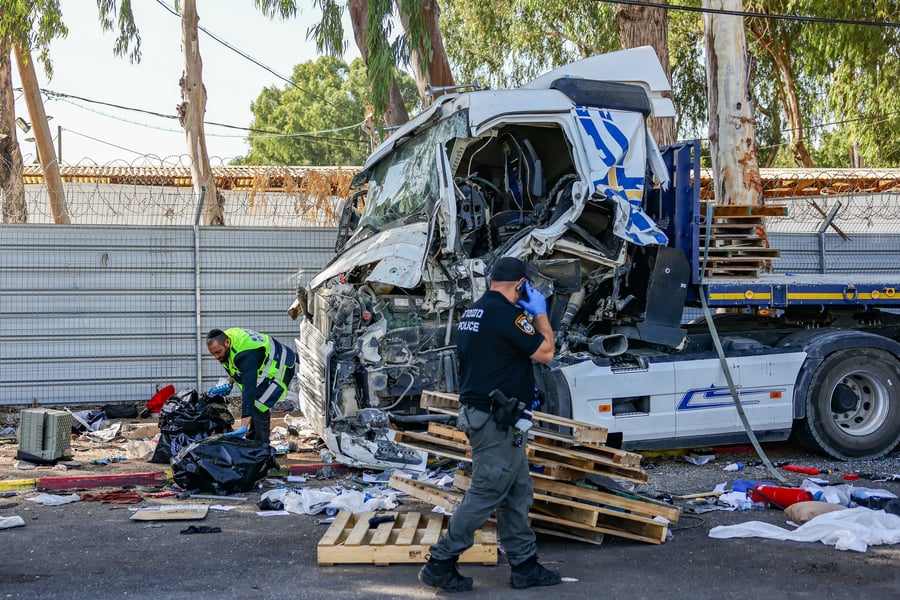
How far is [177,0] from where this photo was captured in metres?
16.0

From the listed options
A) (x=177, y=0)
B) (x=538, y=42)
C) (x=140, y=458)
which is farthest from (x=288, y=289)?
(x=538, y=42)

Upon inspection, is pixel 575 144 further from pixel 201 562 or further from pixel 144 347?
pixel 144 347

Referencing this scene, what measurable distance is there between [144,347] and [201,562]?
6.74 metres

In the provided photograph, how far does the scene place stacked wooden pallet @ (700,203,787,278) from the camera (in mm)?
8305

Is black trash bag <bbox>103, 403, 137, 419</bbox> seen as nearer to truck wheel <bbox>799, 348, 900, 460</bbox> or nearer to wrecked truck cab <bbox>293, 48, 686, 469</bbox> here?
wrecked truck cab <bbox>293, 48, 686, 469</bbox>

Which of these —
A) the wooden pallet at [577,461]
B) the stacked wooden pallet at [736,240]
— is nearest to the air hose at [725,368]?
the stacked wooden pallet at [736,240]

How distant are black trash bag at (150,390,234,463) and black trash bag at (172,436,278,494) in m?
0.97

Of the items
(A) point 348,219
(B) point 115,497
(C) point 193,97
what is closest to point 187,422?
(B) point 115,497

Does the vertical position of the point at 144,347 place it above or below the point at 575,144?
below

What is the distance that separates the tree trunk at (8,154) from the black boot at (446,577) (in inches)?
419

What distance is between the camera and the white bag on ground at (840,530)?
224 inches

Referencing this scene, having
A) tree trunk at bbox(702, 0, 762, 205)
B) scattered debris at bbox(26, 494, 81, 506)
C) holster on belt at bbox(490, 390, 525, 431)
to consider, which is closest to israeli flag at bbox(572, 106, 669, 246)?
holster on belt at bbox(490, 390, 525, 431)

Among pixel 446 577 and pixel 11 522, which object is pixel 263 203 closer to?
pixel 11 522

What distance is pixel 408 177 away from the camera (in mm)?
8430
